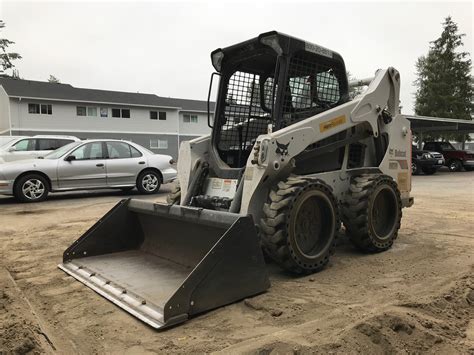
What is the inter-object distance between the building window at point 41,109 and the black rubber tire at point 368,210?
99.5 ft

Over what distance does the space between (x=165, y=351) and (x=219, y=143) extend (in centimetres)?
319

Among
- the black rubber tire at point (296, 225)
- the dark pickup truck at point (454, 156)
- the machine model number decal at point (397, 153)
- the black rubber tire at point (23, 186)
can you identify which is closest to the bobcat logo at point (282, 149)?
the black rubber tire at point (296, 225)

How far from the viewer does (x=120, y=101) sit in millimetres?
34531

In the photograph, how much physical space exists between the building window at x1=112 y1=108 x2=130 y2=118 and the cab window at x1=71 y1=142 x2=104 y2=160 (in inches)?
924

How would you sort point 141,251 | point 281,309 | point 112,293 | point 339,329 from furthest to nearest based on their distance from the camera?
1. point 141,251
2. point 112,293
3. point 281,309
4. point 339,329

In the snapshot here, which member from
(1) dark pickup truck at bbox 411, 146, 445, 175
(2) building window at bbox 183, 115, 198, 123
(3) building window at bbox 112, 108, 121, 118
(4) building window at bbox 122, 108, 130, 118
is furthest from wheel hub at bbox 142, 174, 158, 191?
(2) building window at bbox 183, 115, 198, 123

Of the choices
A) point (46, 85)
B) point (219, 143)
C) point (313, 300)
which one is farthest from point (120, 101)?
point (313, 300)

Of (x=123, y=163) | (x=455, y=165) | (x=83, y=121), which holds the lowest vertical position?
(x=455, y=165)

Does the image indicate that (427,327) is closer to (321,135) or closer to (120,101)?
(321,135)

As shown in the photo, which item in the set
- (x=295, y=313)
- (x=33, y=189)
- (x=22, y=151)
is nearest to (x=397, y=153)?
(x=295, y=313)

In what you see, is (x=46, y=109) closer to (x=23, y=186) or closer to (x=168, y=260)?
(x=23, y=186)

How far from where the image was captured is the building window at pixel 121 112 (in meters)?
34.1

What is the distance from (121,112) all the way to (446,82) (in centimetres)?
2661

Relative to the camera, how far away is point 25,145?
1297cm
